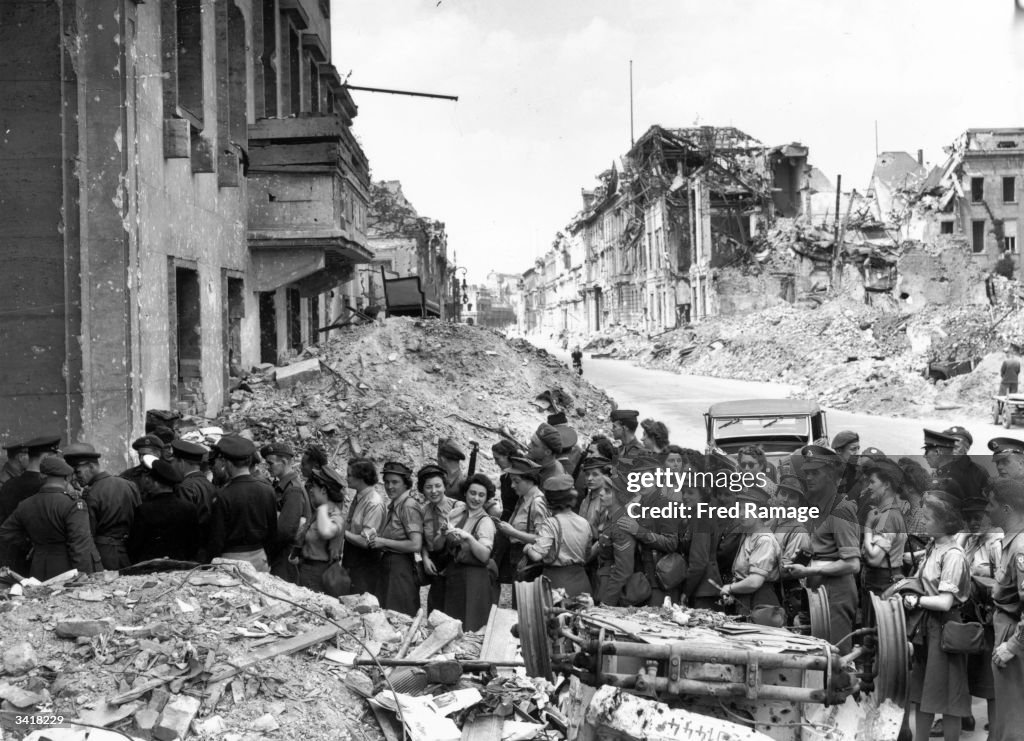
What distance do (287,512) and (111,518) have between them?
1384mm

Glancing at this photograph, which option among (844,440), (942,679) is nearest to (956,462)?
(844,440)

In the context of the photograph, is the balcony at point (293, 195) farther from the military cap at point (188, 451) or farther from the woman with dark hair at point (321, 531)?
the woman with dark hair at point (321, 531)

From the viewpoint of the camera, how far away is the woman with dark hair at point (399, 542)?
26.1 feet

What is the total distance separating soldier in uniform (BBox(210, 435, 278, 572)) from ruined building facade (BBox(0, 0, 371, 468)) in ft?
13.5

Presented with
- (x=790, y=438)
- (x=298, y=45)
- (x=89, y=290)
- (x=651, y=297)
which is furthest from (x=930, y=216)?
(x=89, y=290)

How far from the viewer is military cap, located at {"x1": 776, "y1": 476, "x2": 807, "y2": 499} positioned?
7.17m

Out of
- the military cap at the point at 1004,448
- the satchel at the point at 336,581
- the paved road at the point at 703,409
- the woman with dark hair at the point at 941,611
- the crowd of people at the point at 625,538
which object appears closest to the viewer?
the woman with dark hair at the point at 941,611

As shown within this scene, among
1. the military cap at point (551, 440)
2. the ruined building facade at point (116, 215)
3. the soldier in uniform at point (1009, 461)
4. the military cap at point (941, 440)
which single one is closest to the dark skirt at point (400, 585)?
the military cap at point (551, 440)

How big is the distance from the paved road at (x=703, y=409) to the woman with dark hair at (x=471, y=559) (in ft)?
44.2

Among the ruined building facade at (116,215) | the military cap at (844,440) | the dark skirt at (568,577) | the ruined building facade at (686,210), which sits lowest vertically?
the dark skirt at (568,577)

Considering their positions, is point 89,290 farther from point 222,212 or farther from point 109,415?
point 222,212

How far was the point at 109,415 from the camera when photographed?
11539 millimetres

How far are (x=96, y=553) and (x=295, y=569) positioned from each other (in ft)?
5.07

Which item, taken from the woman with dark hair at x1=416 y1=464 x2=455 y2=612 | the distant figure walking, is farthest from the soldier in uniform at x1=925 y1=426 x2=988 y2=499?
the distant figure walking
